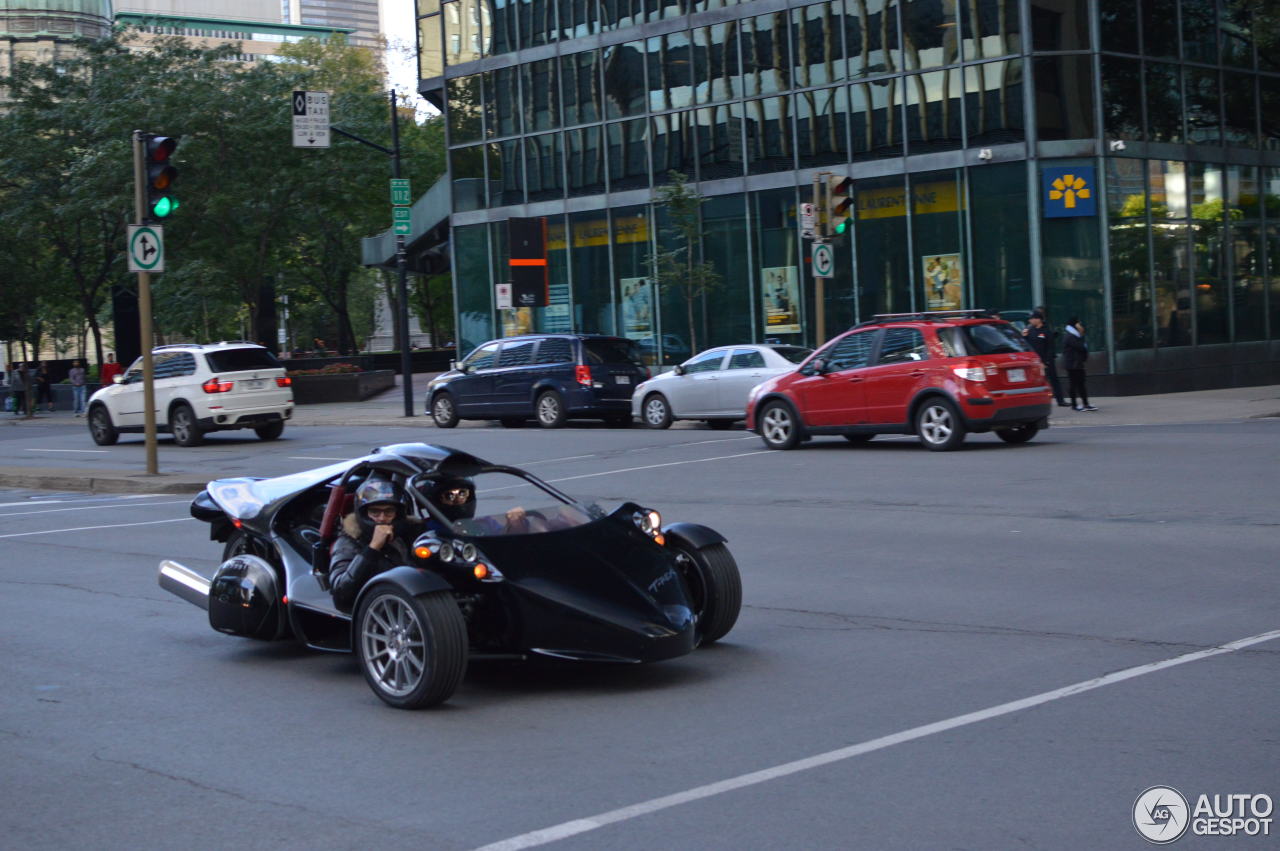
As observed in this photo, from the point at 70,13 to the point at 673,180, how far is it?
101045 mm

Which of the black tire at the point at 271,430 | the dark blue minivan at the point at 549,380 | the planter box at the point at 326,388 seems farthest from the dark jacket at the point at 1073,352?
the planter box at the point at 326,388

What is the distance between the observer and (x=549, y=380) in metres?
29.2

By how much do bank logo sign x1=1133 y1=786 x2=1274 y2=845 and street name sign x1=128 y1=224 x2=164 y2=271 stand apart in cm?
1647

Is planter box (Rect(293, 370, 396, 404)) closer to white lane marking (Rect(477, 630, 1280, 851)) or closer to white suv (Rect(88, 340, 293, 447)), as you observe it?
white suv (Rect(88, 340, 293, 447))

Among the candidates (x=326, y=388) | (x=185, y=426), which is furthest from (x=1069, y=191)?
(x=326, y=388)

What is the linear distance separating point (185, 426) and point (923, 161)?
16517 millimetres

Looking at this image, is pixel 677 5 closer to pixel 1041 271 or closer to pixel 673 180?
pixel 673 180

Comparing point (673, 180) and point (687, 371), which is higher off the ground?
point (673, 180)

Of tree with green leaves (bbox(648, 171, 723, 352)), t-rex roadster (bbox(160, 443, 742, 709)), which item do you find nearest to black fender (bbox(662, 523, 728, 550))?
t-rex roadster (bbox(160, 443, 742, 709))

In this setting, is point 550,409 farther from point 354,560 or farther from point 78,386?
point 78,386

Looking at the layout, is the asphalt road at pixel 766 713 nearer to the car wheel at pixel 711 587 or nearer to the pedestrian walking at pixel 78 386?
the car wheel at pixel 711 587

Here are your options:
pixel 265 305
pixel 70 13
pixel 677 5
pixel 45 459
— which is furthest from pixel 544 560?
pixel 70 13

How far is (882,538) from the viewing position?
12.4 m

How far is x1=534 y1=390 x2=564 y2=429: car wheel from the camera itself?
1148 inches
